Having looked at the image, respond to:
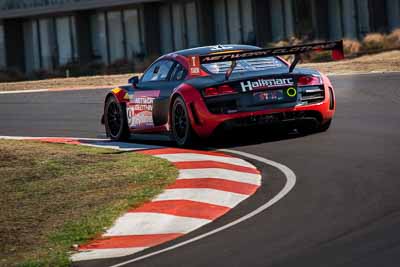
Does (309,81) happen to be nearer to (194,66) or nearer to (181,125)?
(194,66)

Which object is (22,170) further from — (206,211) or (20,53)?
(20,53)

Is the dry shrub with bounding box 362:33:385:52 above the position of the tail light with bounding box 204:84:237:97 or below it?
above

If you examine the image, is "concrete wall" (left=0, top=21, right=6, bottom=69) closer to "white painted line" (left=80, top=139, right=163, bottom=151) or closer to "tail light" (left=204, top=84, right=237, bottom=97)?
"white painted line" (left=80, top=139, right=163, bottom=151)

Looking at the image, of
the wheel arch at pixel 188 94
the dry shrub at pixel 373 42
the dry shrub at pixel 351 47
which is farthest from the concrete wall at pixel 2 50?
the wheel arch at pixel 188 94

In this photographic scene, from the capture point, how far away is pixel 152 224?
8.98 m

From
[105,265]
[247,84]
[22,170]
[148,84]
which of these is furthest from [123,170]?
[105,265]

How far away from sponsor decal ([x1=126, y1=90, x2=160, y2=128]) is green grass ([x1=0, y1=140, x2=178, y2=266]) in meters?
0.98

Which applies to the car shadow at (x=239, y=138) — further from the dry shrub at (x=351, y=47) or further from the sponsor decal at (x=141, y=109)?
the dry shrub at (x=351, y=47)

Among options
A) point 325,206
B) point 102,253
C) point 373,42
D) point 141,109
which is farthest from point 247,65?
point 373,42

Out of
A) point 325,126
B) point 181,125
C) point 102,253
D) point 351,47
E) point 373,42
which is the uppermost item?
point 373,42

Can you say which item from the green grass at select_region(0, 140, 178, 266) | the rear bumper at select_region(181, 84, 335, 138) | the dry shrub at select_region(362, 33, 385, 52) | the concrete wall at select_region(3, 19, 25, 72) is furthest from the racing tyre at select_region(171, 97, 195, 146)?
the concrete wall at select_region(3, 19, 25, 72)

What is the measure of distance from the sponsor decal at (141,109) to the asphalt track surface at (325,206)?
120 cm

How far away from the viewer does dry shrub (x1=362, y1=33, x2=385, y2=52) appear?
1553 inches

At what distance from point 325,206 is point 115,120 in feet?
25.4
